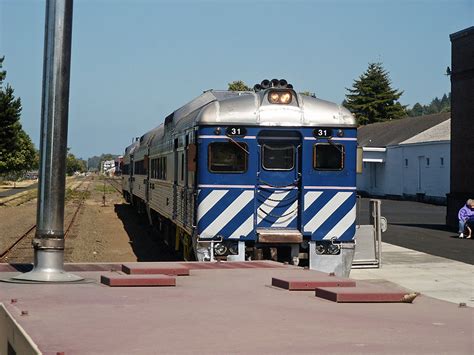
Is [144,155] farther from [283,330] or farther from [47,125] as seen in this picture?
[283,330]

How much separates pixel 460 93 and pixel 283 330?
24.9 meters

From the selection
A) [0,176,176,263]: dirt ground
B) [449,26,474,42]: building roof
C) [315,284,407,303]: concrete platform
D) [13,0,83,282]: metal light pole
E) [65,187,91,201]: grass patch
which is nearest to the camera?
[315,284,407,303]: concrete platform

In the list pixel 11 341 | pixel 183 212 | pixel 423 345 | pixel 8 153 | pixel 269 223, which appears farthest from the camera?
pixel 8 153

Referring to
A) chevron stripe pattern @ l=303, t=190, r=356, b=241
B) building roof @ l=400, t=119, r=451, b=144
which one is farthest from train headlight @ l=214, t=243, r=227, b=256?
building roof @ l=400, t=119, r=451, b=144

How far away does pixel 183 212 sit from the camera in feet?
49.4

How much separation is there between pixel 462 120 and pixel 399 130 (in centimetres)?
3778

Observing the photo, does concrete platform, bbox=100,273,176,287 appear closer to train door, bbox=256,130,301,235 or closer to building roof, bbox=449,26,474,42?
train door, bbox=256,130,301,235

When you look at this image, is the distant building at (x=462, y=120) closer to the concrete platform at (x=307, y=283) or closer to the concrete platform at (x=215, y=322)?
the concrete platform at (x=307, y=283)

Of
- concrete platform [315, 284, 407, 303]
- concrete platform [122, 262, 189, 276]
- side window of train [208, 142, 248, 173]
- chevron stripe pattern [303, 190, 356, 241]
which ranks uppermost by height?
side window of train [208, 142, 248, 173]

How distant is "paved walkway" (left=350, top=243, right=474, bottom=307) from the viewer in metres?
13.9

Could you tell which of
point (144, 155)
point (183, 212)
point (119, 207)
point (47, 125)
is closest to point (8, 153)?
point (119, 207)

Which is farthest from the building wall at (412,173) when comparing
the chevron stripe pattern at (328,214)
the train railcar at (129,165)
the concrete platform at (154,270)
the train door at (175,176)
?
the concrete platform at (154,270)

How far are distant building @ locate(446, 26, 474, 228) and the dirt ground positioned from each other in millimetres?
10132

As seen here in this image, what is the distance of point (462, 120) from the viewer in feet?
94.4
